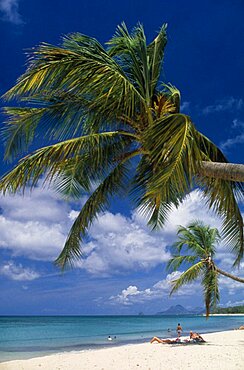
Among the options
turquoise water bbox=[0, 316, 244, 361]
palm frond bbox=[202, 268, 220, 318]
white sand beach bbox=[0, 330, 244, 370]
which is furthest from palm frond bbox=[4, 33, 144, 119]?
turquoise water bbox=[0, 316, 244, 361]

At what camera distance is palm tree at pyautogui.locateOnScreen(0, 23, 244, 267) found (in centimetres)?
506

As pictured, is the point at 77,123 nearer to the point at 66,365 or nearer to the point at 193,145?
the point at 193,145

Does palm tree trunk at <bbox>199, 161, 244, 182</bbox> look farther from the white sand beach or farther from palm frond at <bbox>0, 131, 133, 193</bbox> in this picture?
the white sand beach

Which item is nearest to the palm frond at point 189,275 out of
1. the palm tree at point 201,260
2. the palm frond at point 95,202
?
the palm tree at point 201,260

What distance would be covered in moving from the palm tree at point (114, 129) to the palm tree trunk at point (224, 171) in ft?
0.26

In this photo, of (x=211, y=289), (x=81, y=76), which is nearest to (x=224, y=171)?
(x=81, y=76)

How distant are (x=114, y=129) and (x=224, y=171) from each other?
80.8 inches

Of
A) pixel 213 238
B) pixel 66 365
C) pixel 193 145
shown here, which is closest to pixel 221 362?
pixel 66 365

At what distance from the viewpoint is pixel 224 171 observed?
4898 mm

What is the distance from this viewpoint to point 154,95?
700 centimetres

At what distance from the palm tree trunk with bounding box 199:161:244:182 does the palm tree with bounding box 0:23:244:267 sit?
0.08 m

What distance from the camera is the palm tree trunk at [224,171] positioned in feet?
15.4

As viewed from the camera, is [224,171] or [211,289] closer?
[224,171]

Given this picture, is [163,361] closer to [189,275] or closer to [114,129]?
[189,275]
